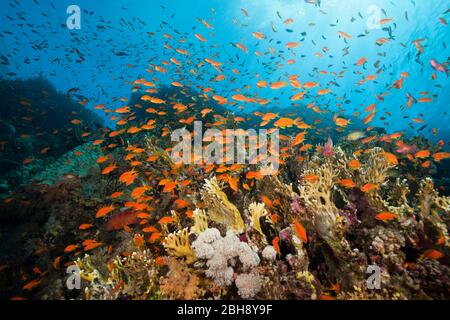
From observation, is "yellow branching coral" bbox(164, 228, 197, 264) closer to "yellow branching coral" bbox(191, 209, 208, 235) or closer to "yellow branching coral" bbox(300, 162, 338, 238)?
"yellow branching coral" bbox(191, 209, 208, 235)

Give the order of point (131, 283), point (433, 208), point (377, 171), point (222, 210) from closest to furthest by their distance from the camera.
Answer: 1. point (131, 283)
2. point (433, 208)
3. point (222, 210)
4. point (377, 171)

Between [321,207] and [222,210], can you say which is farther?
[222,210]

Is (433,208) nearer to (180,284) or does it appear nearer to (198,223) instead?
(198,223)

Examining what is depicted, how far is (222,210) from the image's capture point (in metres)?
4.37

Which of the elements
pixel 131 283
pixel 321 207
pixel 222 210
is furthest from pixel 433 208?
pixel 131 283

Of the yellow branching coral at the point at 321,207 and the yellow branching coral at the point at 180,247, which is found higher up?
the yellow branching coral at the point at 321,207

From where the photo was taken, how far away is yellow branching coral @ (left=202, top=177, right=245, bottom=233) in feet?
13.9

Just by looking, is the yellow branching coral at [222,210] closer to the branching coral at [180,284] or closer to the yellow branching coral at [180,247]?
the yellow branching coral at [180,247]

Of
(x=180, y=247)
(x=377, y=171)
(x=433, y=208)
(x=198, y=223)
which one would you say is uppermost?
(x=377, y=171)

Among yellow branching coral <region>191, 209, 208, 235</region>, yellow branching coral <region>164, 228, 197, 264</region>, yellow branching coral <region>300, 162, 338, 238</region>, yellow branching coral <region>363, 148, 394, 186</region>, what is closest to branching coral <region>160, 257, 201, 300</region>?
yellow branching coral <region>164, 228, 197, 264</region>

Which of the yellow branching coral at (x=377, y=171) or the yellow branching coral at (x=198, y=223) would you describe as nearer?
the yellow branching coral at (x=198, y=223)

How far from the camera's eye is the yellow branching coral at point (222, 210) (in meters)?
4.24

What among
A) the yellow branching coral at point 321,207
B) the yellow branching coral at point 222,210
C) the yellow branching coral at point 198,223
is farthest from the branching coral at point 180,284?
the yellow branching coral at point 321,207
